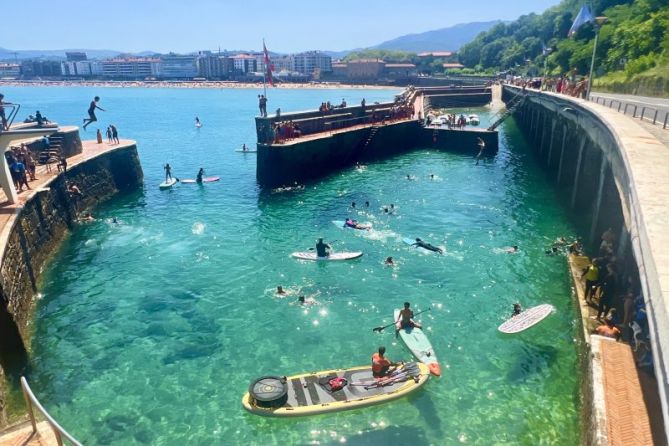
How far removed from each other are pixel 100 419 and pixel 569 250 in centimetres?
2213

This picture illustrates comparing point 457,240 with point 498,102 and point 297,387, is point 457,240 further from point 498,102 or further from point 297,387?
point 498,102

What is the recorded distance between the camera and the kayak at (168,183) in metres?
40.0

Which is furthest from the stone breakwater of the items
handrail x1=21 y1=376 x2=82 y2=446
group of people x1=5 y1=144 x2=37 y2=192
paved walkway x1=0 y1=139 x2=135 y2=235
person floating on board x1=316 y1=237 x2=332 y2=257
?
person floating on board x1=316 y1=237 x2=332 y2=257

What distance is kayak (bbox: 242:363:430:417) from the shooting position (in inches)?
523

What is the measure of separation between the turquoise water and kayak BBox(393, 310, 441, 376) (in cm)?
43

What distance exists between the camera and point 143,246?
2683 cm

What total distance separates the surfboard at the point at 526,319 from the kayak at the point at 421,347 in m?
3.10

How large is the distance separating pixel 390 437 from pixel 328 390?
229 centimetres

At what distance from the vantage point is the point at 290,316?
19.0 metres

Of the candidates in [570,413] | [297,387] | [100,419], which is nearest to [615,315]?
[570,413]

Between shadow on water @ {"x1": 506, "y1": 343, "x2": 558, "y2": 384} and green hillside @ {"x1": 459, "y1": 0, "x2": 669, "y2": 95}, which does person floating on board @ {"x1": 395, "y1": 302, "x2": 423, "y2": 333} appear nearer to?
shadow on water @ {"x1": 506, "y1": 343, "x2": 558, "y2": 384}

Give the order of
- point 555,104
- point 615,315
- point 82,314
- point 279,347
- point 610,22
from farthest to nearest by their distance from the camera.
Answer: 1. point 610,22
2. point 555,104
3. point 82,314
4. point 279,347
5. point 615,315

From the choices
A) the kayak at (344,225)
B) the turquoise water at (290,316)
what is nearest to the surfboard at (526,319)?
the turquoise water at (290,316)

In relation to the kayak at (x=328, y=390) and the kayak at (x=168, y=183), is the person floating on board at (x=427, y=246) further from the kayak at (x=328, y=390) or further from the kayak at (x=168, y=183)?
the kayak at (x=168, y=183)
